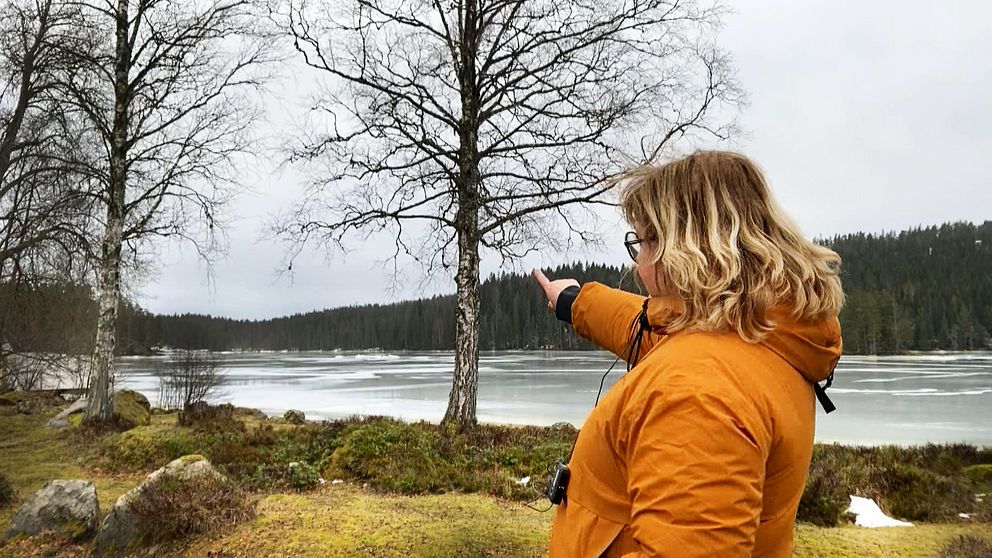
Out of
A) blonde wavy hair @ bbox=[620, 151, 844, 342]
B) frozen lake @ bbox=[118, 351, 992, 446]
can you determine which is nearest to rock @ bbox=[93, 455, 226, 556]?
blonde wavy hair @ bbox=[620, 151, 844, 342]

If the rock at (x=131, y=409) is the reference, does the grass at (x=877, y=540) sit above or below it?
below

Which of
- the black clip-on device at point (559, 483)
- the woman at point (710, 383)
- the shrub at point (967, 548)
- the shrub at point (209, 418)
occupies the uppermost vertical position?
the woman at point (710, 383)

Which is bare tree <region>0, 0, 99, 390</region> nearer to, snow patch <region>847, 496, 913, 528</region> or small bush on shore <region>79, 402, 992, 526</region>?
small bush on shore <region>79, 402, 992, 526</region>

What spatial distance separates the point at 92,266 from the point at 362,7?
891 centimetres

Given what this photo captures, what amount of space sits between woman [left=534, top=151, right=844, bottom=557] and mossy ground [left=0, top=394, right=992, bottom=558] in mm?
3657

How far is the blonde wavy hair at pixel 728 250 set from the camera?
1.25 meters

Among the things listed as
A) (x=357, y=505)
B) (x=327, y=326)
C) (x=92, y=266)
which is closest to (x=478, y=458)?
(x=357, y=505)

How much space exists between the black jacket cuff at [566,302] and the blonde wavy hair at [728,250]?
749 mm

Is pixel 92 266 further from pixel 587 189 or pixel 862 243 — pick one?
pixel 862 243

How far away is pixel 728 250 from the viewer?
1.29m

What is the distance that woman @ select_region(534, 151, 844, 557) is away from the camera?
1064 millimetres

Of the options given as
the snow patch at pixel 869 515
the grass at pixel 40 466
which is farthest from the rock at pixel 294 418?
the snow patch at pixel 869 515

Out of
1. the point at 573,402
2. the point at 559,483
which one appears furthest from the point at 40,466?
the point at 573,402

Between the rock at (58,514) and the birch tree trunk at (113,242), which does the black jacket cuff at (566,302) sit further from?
the birch tree trunk at (113,242)
